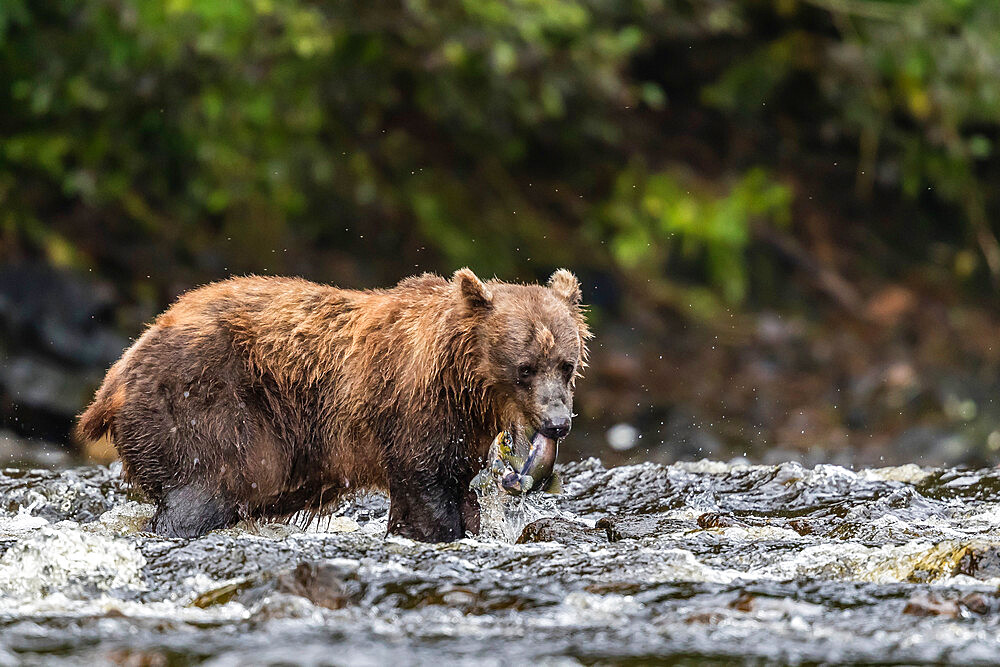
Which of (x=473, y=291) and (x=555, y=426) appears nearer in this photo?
(x=555, y=426)

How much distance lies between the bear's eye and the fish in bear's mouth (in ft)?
0.93

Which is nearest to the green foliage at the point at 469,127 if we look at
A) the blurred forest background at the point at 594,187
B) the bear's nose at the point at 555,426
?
the blurred forest background at the point at 594,187

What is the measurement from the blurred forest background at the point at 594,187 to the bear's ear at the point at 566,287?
12.1 feet

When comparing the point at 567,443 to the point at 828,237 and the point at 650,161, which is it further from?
the point at 828,237

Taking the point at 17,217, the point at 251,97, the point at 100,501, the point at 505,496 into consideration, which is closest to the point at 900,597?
the point at 505,496

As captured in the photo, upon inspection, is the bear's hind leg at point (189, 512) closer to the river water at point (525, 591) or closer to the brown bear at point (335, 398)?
the brown bear at point (335, 398)

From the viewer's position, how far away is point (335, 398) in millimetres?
6309

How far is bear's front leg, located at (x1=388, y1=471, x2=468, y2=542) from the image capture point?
19.9 feet

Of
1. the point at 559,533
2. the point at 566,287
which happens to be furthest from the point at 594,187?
the point at 559,533

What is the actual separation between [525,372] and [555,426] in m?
0.32

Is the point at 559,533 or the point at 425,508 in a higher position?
the point at 559,533

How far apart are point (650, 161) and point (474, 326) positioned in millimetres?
7993

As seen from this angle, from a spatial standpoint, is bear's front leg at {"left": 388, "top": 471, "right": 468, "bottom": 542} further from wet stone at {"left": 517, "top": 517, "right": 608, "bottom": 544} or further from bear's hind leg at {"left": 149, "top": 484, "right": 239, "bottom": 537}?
bear's hind leg at {"left": 149, "top": 484, "right": 239, "bottom": 537}

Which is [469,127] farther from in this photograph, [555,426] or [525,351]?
[555,426]
